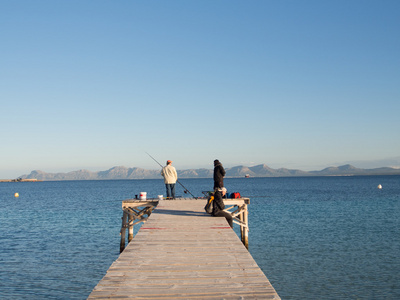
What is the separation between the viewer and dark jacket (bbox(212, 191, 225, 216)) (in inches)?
523

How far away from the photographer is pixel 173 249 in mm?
8867

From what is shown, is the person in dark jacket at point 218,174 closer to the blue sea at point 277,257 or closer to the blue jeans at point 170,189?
the blue sea at point 277,257

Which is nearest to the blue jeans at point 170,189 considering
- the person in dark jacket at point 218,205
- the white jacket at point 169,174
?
the white jacket at point 169,174

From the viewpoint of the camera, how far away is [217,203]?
44.1 ft

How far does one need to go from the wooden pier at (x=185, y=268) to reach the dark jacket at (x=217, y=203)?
145 cm

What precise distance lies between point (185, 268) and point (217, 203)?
244 inches

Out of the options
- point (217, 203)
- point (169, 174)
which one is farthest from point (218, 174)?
point (169, 174)

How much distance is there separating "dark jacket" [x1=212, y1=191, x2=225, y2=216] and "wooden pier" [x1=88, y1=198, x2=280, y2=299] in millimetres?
1453

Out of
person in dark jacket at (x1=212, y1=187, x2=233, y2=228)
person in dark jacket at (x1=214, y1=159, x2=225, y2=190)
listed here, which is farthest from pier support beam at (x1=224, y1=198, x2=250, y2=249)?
person in dark jacket at (x1=214, y1=159, x2=225, y2=190)

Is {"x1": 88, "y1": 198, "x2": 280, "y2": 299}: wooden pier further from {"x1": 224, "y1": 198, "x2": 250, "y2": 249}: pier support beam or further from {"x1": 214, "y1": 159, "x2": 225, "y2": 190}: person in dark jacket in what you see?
{"x1": 224, "y1": 198, "x2": 250, "y2": 249}: pier support beam

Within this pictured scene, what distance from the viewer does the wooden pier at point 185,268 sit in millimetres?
5910

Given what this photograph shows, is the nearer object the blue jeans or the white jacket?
the white jacket

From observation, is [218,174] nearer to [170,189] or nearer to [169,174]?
[169,174]

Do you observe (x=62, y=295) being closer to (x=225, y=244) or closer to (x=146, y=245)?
(x=146, y=245)
